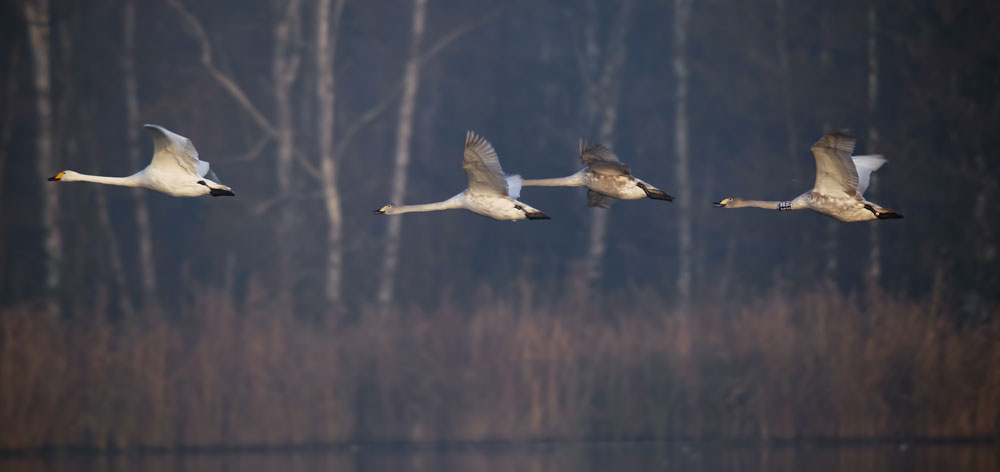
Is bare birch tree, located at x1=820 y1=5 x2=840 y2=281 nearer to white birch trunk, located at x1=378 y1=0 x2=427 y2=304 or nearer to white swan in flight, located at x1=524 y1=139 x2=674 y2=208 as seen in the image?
white birch trunk, located at x1=378 y1=0 x2=427 y2=304

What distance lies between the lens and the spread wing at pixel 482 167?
499 inches

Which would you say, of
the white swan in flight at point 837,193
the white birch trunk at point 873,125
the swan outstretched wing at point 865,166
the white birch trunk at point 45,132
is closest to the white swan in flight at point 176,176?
the white swan in flight at point 837,193

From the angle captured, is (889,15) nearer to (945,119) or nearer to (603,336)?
(945,119)

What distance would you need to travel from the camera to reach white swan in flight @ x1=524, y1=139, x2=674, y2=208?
13328mm

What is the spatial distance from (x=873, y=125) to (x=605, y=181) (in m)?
11.3

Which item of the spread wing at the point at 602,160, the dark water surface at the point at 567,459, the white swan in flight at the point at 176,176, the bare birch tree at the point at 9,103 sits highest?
the bare birch tree at the point at 9,103

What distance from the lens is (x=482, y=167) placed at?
1288 cm

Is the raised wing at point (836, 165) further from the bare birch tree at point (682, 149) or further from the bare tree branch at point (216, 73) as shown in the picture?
the bare tree branch at point (216, 73)

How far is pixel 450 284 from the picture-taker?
26.5m

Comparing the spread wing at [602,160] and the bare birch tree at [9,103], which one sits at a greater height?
the bare birch tree at [9,103]

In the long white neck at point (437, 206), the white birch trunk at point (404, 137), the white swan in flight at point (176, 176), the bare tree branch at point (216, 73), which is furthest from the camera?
the white birch trunk at point (404, 137)

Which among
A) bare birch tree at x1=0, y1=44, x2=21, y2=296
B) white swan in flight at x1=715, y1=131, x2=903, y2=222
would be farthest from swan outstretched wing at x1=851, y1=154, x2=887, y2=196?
bare birch tree at x1=0, y1=44, x2=21, y2=296

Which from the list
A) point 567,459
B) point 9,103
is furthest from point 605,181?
point 9,103

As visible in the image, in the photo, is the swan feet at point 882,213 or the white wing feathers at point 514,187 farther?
the white wing feathers at point 514,187
